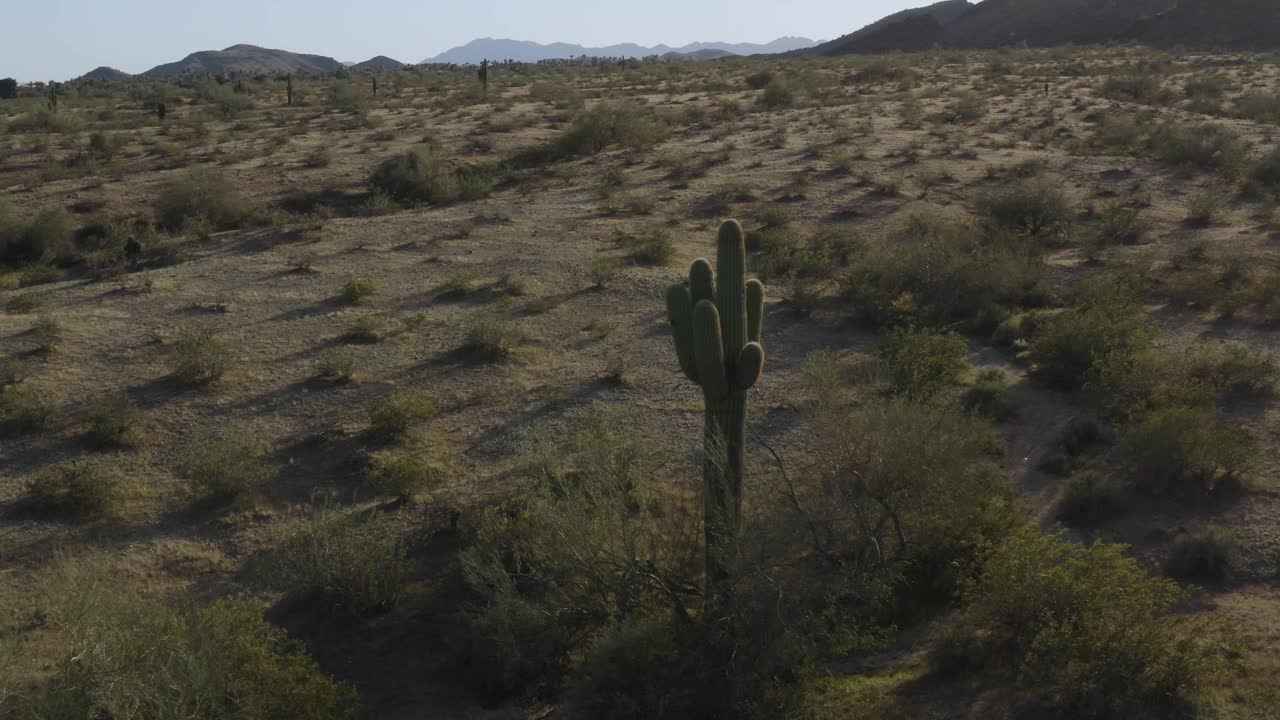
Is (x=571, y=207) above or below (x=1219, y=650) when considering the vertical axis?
above

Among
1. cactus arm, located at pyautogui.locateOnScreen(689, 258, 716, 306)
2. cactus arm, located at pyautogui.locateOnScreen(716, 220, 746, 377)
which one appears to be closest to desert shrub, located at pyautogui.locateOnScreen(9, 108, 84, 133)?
cactus arm, located at pyautogui.locateOnScreen(689, 258, 716, 306)

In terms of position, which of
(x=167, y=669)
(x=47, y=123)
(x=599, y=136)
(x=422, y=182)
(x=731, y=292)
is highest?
(x=47, y=123)

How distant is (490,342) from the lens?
14.4 metres

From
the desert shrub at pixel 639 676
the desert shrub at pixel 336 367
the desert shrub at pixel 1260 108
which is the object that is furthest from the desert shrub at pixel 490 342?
the desert shrub at pixel 1260 108

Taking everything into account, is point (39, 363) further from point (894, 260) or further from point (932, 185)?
point (932, 185)

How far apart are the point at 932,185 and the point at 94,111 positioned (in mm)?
37331

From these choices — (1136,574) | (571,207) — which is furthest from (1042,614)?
(571,207)

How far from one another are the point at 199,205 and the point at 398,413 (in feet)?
46.1

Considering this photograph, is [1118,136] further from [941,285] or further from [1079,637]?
[1079,637]

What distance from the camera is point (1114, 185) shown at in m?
24.6

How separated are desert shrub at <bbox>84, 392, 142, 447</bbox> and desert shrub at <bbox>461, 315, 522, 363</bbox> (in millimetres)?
4601

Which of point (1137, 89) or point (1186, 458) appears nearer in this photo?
point (1186, 458)

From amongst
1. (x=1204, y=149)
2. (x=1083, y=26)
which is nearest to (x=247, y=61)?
(x=1083, y=26)

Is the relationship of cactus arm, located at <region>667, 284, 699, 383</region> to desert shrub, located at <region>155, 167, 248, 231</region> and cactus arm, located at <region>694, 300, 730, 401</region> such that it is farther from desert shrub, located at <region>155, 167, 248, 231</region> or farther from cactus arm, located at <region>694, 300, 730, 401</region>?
desert shrub, located at <region>155, 167, 248, 231</region>
